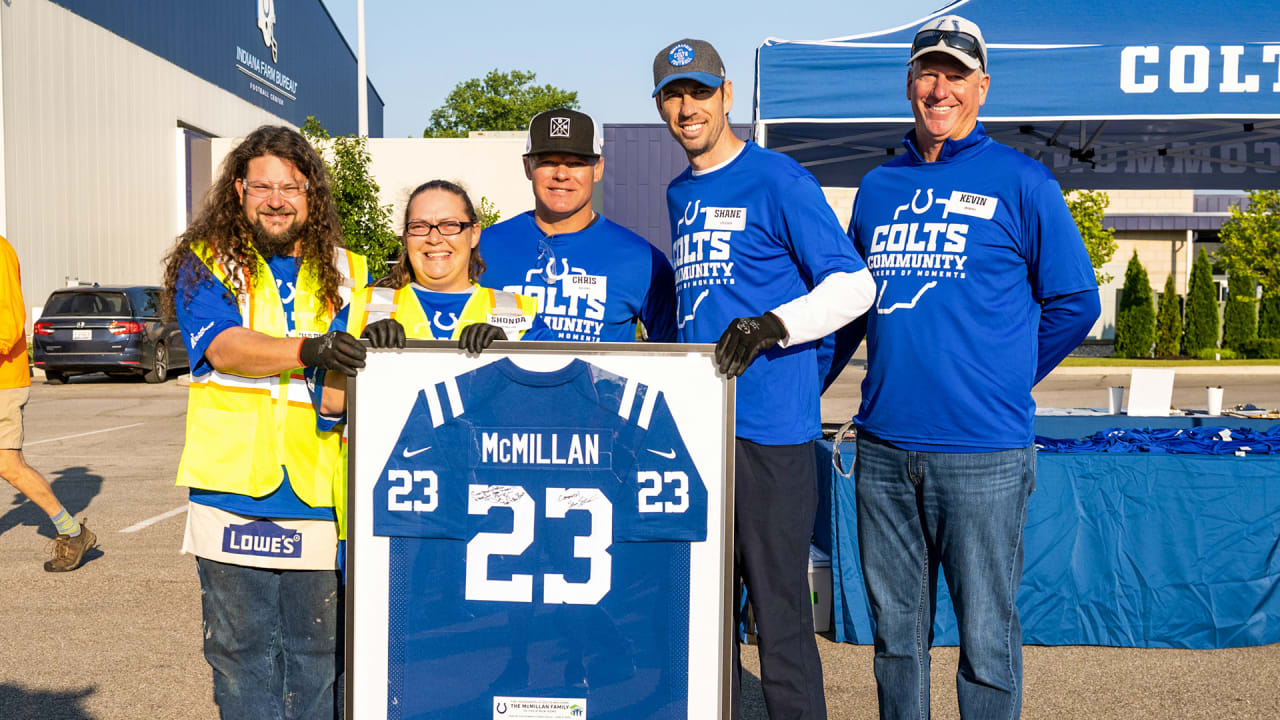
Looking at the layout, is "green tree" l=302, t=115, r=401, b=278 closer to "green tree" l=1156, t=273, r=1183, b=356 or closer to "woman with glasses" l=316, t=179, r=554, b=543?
"woman with glasses" l=316, t=179, r=554, b=543

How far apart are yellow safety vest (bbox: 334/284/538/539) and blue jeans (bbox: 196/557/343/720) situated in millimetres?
208

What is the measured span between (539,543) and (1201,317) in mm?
29708

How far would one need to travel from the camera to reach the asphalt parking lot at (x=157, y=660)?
12.8ft

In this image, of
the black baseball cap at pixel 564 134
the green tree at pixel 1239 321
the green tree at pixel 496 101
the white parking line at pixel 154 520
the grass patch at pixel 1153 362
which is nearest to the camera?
the black baseball cap at pixel 564 134

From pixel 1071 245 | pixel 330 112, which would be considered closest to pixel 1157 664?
pixel 1071 245

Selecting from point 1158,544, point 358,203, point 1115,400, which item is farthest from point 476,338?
point 358,203

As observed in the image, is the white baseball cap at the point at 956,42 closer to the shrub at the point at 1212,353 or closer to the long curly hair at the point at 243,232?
the long curly hair at the point at 243,232

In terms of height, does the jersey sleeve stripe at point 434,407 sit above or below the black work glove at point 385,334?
below

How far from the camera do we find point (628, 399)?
222 centimetres

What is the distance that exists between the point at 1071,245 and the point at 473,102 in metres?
71.4

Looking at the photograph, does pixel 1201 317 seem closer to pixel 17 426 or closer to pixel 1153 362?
pixel 1153 362

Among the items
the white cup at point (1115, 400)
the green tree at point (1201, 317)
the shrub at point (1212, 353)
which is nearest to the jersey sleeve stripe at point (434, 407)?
the white cup at point (1115, 400)

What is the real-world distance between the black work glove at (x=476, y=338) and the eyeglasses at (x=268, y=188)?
30.8 inches

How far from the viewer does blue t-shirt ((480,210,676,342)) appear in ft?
9.80
